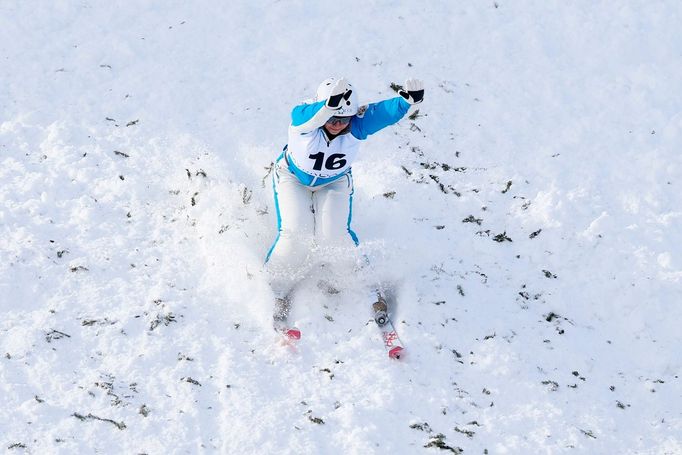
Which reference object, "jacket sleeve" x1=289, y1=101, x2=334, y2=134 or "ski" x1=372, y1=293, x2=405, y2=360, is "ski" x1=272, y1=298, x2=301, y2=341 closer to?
"ski" x1=372, y1=293, x2=405, y2=360

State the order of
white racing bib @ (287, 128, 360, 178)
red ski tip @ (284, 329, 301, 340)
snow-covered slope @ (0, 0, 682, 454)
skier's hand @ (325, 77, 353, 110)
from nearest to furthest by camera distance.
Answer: snow-covered slope @ (0, 0, 682, 454) < skier's hand @ (325, 77, 353, 110) < red ski tip @ (284, 329, 301, 340) < white racing bib @ (287, 128, 360, 178)

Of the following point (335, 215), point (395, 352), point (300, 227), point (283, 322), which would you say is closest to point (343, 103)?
point (335, 215)

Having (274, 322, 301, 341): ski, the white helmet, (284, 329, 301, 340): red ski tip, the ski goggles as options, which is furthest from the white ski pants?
the white helmet

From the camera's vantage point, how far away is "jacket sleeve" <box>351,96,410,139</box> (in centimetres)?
669

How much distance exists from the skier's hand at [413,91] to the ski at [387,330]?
1828 mm

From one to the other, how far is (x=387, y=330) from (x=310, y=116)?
79.0 inches

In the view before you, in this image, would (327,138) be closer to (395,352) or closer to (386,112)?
(386,112)

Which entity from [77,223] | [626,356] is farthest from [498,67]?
[77,223]

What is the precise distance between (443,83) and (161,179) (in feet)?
12.2

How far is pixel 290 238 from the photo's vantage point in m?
7.02

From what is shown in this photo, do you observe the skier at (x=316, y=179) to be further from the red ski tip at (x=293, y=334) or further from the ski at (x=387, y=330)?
the ski at (x=387, y=330)

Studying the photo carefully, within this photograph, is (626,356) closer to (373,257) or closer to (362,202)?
(373,257)

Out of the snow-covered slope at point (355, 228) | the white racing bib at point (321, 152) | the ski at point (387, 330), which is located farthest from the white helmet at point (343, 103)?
the ski at point (387, 330)

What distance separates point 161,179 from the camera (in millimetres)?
8133
